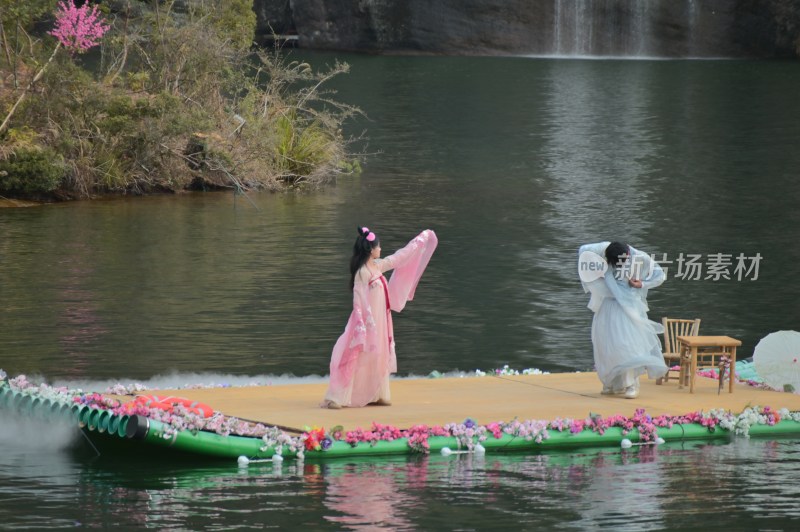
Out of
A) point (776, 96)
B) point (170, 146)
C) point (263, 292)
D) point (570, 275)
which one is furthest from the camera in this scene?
point (776, 96)

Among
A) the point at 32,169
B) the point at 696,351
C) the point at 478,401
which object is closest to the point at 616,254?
the point at 696,351

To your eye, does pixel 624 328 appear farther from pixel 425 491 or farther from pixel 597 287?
pixel 425 491

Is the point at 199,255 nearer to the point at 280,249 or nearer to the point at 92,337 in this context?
the point at 280,249

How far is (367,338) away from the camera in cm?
1295

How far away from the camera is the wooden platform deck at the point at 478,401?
12.7 m

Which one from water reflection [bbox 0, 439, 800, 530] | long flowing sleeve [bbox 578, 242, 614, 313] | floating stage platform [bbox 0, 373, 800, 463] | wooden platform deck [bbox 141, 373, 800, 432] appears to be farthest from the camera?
long flowing sleeve [bbox 578, 242, 614, 313]

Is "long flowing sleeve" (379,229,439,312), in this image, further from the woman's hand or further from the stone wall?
the stone wall

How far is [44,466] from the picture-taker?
11.8m

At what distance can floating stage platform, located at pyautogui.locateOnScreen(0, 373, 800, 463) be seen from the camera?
11875mm

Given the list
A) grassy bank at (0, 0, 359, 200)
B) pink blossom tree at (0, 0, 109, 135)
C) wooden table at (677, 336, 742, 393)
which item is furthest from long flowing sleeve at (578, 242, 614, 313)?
pink blossom tree at (0, 0, 109, 135)

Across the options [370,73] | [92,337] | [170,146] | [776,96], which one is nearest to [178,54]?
[170,146]

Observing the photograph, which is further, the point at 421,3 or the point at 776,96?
the point at 421,3

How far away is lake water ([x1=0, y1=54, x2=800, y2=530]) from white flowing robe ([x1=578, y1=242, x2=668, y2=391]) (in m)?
1.26

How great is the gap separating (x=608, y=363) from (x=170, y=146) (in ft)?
48.1
